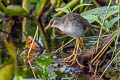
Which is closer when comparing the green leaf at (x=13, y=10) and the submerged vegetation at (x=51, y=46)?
the submerged vegetation at (x=51, y=46)

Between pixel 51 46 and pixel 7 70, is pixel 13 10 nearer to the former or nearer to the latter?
pixel 51 46

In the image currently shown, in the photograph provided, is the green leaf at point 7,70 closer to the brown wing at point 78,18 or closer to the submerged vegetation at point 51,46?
the submerged vegetation at point 51,46

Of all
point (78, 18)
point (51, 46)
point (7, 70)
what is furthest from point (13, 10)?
point (7, 70)


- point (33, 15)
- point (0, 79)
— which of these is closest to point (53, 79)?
point (0, 79)

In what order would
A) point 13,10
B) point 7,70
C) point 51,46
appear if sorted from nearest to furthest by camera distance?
point 7,70
point 51,46
point 13,10

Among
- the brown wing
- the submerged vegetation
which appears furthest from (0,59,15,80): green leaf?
the brown wing

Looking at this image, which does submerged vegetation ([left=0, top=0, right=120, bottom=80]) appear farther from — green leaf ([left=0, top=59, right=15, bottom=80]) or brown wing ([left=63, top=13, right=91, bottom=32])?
brown wing ([left=63, top=13, right=91, bottom=32])

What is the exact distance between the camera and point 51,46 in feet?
16.3

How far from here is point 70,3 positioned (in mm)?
6406

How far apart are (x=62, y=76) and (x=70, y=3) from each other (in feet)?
10.4

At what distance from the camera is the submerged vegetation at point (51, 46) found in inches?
126

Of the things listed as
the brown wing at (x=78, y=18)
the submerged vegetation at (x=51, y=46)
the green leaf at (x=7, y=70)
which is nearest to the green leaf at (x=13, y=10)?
the submerged vegetation at (x=51, y=46)

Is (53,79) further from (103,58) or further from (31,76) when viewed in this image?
(103,58)

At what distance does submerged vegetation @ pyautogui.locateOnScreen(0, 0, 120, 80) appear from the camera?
319 centimetres
